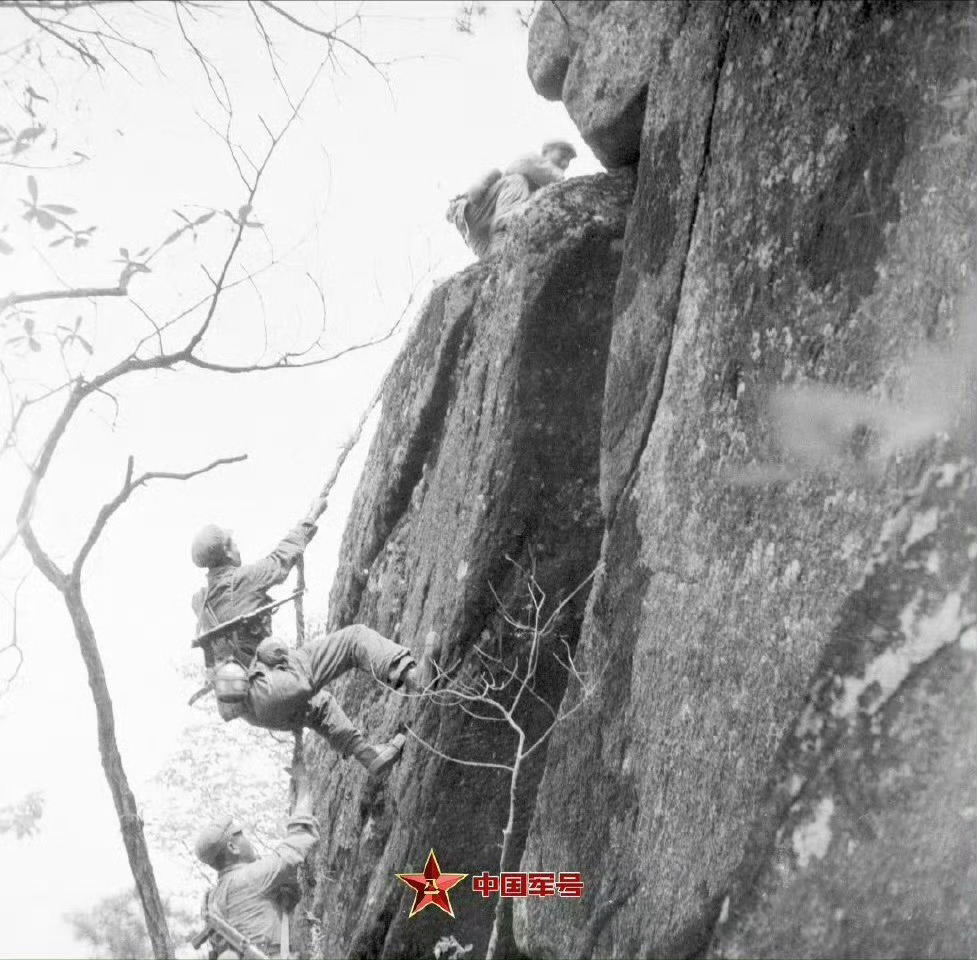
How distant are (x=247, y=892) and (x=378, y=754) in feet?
5.13

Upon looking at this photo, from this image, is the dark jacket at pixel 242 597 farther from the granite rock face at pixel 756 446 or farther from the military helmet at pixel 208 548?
the granite rock face at pixel 756 446

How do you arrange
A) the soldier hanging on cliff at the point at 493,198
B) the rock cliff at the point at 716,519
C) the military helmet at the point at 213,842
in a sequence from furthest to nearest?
1. the soldier hanging on cliff at the point at 493,198
2. the military helmet at the point at 213,842
3. the rock cliff at the point at 716,519

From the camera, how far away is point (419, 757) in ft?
28.9

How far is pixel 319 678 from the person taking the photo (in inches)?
348

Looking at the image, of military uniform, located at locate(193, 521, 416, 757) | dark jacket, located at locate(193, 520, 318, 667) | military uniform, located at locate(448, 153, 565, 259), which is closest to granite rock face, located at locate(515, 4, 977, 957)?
military uniform, located at locate(193, 521, 416, 757)

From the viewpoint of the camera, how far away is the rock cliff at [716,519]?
4.80 meters

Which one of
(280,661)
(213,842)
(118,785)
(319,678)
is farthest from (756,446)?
(118,785)

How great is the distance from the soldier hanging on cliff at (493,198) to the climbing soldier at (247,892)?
6308mm

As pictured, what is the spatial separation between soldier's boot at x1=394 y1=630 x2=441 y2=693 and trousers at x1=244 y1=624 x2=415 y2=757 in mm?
60

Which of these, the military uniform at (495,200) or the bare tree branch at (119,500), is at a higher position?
the military uniform at (495,200)

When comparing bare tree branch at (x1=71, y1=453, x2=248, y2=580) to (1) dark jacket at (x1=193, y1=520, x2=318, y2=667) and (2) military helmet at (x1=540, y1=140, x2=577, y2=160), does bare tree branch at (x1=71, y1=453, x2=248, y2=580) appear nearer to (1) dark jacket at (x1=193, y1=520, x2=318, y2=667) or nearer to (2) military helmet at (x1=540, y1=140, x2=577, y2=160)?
(1) dark jacket at (x1=193, y1=520, x2=318, y2=667)

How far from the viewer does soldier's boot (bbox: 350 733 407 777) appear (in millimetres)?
8875

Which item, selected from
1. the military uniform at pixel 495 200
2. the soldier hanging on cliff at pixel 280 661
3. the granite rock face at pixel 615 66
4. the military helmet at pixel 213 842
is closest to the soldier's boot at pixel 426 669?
the soldier hanging on cliff at pixel 280 661

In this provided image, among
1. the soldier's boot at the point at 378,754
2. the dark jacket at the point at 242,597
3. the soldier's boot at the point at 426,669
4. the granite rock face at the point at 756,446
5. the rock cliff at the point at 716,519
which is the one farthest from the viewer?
the dark jacket at the point at 242,597
